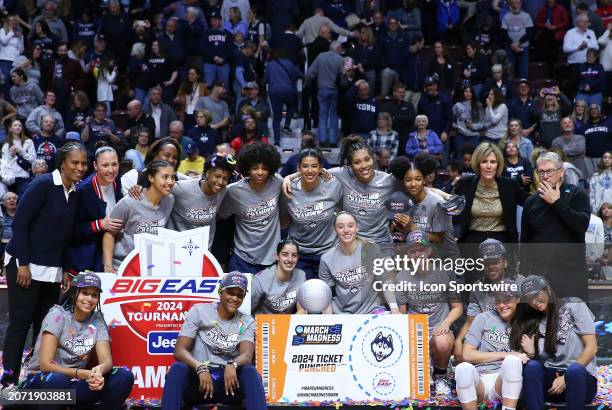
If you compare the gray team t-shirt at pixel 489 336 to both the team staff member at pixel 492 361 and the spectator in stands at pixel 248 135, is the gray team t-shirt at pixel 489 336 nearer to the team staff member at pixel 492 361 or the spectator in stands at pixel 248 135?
the team staff member at pixel 492 361

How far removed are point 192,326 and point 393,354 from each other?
1.43 meters

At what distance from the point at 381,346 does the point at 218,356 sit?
1153mm

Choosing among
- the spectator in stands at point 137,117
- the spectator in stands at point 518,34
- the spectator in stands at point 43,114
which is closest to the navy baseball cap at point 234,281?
the spectator in stands at point 137,117

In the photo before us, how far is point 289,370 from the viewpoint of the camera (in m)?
8.08

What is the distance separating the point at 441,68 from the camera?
56.5 feet

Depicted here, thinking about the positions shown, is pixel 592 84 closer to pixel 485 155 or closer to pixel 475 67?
pixel 475 67

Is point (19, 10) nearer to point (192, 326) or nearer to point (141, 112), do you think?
point (141, 112)

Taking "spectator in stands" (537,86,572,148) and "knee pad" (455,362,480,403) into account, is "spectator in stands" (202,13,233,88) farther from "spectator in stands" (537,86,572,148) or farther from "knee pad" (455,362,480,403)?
"knee pad" (455,362,480,403)

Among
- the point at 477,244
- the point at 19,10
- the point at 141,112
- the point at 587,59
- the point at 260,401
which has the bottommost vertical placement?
the point at 260,401

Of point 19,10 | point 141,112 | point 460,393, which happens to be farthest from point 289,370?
point 19,10

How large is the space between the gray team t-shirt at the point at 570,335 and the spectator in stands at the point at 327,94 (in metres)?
8.71

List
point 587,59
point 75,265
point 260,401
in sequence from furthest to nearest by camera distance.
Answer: point 587,59 → point 75,265 → point 260,401

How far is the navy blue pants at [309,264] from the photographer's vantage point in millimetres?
8906

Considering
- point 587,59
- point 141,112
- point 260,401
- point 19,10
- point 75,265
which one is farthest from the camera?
point 19,10
